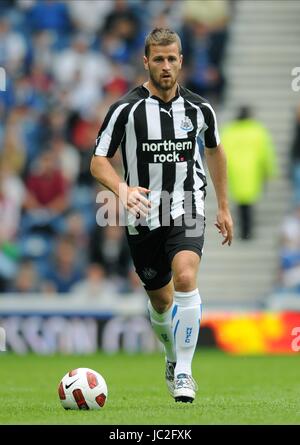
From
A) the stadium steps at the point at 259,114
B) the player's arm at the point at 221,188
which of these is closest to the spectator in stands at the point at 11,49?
the stadium steps at the point at 259,114

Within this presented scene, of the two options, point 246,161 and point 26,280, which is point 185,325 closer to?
point 26,280

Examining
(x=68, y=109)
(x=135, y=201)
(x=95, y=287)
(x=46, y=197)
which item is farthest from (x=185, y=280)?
(x=68, y=109)

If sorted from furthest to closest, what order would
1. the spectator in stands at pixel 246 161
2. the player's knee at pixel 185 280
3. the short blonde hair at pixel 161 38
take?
the spectator in stands at pixel 246 161, the short blonde hair at pixel 161 38, the player's knee at pixel 185 280

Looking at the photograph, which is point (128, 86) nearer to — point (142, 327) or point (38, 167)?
point (38, 167)

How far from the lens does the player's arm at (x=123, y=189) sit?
7578 millimetres

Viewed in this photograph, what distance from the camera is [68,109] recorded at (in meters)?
17.1

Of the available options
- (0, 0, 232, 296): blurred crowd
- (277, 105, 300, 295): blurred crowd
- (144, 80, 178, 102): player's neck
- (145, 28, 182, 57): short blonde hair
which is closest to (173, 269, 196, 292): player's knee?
(144, 80, 178, 102): player's neck

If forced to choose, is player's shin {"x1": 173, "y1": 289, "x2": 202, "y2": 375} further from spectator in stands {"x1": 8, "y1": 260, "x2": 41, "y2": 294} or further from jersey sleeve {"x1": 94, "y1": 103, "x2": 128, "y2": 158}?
spectator in stands {"x1": 8, "y1": 260, "x2": 41, "y2": 294}

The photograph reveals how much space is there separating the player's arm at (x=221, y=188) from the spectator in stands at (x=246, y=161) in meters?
7.15

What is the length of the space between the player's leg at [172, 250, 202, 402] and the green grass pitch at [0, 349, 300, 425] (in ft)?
0.43

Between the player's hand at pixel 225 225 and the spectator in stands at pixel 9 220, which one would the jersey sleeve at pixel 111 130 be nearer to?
the player's hand at pixel 225 225

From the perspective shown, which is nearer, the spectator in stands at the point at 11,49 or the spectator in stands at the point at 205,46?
the spectator in stands at the point at 205,46
